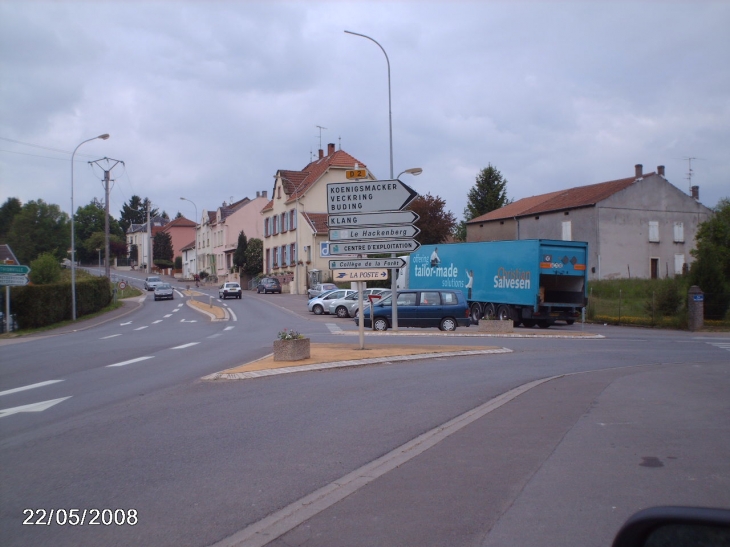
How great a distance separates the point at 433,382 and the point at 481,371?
6.55ft

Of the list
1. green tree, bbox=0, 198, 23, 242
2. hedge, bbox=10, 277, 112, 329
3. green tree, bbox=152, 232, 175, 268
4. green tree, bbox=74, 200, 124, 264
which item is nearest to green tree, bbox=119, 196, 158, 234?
green tree, bbox=74, 200, 124, 264

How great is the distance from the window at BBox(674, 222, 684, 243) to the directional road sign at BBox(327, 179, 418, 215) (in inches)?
1681

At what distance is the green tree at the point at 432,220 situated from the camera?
2392 inches

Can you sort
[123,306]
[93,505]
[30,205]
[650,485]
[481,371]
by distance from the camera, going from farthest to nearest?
1. [30,205]
2. [123,306]
3. [481,371]
4. [650,485]
5. [93,505]

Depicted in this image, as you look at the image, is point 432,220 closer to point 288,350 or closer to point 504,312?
point 504,312

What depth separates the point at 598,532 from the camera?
Answer: 4.84 meters

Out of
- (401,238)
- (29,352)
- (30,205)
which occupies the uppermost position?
(30,205)

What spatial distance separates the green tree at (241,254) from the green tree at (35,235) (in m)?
21.9

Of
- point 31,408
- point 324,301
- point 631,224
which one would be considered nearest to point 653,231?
point 631,224

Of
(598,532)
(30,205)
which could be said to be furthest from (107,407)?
(30,205)

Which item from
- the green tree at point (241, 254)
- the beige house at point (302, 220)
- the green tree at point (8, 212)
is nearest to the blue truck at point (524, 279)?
the beige house at point (302, 220)

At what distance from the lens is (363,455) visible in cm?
709

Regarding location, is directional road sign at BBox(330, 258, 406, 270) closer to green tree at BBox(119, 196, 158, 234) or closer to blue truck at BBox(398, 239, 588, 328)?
blue truck at BBox(398, 239, 588, 328)

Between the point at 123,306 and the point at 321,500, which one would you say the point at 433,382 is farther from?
the point at 123,306
